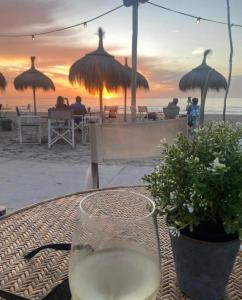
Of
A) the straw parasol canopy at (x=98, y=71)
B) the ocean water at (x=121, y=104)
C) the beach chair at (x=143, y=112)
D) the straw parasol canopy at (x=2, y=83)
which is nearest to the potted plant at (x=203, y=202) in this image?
the straw parasol canopy at (x=98, y=71)

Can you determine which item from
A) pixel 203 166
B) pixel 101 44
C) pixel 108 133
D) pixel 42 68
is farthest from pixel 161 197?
pixel 42 68

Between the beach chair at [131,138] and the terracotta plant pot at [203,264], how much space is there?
1.34 meters

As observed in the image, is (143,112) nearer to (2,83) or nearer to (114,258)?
(2,83)

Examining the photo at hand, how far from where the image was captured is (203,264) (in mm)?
591

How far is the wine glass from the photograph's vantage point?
40 centimetres

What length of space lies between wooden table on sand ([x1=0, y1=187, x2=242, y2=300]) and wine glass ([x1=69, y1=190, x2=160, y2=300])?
194 mm

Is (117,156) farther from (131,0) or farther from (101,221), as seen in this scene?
(131,0)

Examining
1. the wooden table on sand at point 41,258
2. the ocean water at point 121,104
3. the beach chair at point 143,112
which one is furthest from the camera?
the ocean water at point 121,104

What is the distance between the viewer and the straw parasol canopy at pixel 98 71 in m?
9.88

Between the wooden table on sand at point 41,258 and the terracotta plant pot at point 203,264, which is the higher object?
the terracotta plant pot at point 203,264

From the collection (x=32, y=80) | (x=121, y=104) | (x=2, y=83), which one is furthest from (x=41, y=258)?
(x=121, y=104)

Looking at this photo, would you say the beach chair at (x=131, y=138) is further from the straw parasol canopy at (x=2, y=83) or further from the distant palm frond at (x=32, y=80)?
the straw parasol canopy at (x=2, y=83)

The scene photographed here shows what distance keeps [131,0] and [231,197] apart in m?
6.82

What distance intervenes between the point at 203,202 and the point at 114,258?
20cm
